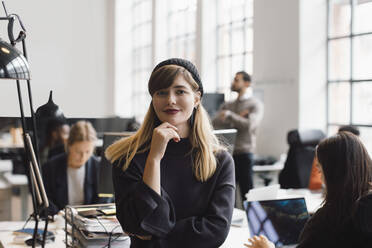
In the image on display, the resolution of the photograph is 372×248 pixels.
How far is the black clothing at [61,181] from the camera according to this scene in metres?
2.99

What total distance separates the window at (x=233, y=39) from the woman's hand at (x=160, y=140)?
4364mm

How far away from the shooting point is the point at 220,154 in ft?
5.35

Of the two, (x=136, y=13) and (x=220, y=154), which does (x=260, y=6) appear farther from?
(x=220, y=154)

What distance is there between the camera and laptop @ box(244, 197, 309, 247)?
Answer: 192 cm

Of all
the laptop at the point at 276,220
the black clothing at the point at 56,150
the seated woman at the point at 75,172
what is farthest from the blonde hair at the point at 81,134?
the laptop at the point at 276,220

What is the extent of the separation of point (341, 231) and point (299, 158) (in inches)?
92.2

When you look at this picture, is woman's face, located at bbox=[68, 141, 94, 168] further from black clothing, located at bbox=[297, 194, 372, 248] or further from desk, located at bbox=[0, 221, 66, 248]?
black clothing, located at bbox=[297, 194, 372, 248]

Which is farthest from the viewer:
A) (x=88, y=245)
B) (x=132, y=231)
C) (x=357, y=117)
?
(x=357, y=117)

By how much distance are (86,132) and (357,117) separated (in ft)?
9.46

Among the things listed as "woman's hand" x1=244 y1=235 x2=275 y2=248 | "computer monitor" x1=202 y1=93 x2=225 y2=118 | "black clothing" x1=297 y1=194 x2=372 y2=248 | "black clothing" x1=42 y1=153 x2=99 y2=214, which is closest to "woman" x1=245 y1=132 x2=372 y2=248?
"black clothing" x1=297 y1=194 x2=372 y2=248

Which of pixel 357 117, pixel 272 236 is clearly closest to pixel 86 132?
pixel 272 236

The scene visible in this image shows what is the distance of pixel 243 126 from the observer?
15.2 feet

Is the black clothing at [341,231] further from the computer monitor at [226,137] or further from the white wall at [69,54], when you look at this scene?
the white wall at [69,54]

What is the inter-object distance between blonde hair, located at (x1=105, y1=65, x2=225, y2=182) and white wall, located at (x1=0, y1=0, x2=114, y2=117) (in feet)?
2.41
